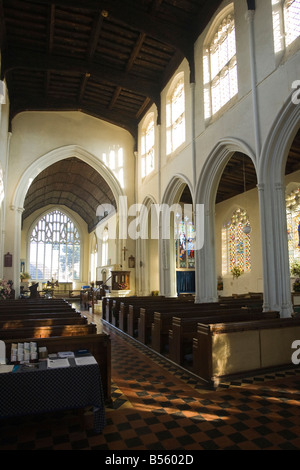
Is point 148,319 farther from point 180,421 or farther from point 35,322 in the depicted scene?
point 180,421

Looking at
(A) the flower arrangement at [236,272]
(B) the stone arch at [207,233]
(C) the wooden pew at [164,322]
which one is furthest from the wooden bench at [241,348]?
(A) the flower arrangement at [236,272]

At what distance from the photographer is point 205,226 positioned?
9055 millimetres

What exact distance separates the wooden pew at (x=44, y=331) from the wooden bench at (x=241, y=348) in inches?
58.1

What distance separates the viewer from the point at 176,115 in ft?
36.6

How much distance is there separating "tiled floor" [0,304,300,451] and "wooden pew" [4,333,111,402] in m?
0.28

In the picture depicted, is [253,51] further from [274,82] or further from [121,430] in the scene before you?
[121,430]

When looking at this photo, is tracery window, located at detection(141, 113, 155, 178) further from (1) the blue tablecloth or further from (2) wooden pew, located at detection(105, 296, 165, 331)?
(1) the blue tablecloth

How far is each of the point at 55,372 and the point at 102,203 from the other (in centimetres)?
1672

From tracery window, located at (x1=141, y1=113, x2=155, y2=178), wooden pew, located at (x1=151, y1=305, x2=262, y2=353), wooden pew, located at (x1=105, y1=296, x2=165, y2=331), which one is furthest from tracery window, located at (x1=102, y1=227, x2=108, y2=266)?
wooden pew, located at (x1=151, y1=305, x2=262, y2=353)

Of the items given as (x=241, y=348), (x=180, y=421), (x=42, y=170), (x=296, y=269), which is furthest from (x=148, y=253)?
(x=180, y=421)

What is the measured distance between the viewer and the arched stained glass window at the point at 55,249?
24.2 meters

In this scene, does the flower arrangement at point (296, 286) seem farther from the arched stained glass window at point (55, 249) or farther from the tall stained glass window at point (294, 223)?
the arched stained glass window at point (55, 249)

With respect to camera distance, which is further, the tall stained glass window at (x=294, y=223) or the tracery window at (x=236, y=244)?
the tracery window at (x=236, y=244)

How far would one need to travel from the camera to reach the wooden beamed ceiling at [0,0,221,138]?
8688 mm
